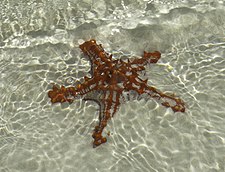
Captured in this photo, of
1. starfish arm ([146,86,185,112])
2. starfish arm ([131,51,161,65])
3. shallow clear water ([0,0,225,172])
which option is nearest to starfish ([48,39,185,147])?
starfish arm ([146,86,185,112])

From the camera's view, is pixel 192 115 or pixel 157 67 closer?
pixel 192 115

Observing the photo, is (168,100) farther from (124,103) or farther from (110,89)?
(110,89)

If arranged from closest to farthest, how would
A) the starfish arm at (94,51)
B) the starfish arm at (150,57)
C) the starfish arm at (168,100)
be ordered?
the starfish arm at (168,100) → the starfish arm at (94,51) → the starfish arm at (150,57)

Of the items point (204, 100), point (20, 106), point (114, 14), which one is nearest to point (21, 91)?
point (20, 106)

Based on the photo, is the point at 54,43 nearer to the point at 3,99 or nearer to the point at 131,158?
the point at 3,99

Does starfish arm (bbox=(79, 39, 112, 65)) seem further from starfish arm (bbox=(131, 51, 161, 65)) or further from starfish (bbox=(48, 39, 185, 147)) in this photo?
starfish arm (bbox=(131, 51, 161, 65))

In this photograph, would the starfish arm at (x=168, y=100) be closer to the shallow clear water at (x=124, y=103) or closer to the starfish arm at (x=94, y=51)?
the shallow clear water at (x=124, y=103)

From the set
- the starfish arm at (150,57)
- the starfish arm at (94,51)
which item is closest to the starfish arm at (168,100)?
the starfish arm at (150,57)

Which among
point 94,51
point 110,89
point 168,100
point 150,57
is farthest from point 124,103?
point 94,51
